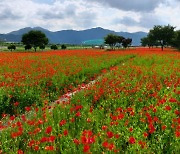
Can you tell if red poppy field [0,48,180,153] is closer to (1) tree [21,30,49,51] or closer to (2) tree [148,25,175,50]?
(1) tree [21,30,49,51]

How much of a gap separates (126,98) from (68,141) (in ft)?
12.0

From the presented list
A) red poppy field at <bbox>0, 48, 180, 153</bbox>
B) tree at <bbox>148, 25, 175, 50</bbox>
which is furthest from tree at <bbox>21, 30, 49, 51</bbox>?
red poppy field at <bbox>0, 48, 180, 153</bbox>

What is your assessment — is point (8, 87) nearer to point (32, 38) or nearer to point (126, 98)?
point (126, 98)

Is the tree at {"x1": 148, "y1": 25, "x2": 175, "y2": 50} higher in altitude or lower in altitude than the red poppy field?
higher

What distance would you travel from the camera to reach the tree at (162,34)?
3024 inches

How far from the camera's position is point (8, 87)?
11461 mm

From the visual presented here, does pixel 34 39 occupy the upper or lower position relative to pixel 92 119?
upper

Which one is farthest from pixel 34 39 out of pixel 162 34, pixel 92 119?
pixel 92 119

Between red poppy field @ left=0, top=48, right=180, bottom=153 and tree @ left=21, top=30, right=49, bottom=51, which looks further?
tree @ left=21, top=30, right=49, bottom=51

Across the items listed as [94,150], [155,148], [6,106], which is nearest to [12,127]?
[94,150]

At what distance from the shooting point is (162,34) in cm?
7762

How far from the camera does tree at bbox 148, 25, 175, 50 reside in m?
76.8

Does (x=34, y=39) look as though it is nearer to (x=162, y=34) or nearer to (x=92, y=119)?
(x=162, y=34)

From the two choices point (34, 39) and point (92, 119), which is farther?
point (34, 39)
